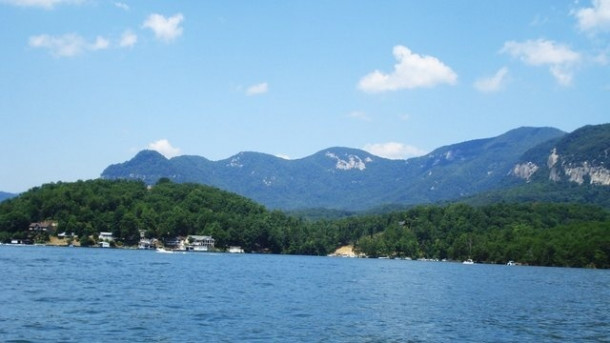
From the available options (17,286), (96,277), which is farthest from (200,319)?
(96,277)

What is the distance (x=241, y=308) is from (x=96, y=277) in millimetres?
32316

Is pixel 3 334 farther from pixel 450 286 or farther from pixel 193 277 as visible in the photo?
pixel 450 286

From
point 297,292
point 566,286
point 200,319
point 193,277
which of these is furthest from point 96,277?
point 566,286

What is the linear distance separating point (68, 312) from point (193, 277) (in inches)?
1678

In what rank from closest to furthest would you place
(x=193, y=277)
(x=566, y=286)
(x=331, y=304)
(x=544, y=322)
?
(x=544, y=322) → (x=331, y=304) → (x=193, y=277) → (x=566, y=286)

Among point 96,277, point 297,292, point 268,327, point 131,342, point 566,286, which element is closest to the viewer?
point 131,342

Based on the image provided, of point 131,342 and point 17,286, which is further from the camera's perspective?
point 17,286

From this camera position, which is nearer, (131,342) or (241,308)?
(131,342)

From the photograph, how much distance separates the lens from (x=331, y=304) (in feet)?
204

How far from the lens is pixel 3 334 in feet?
125

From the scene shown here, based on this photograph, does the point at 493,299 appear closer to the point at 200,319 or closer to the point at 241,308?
the point at 241,308

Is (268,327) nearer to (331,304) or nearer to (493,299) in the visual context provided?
(331,304)

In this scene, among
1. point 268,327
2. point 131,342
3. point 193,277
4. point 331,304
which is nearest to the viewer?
point 131,342

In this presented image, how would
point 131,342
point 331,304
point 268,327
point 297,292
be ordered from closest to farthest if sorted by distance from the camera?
point 131,342, point 268,327, point 331,304, point 297,292
